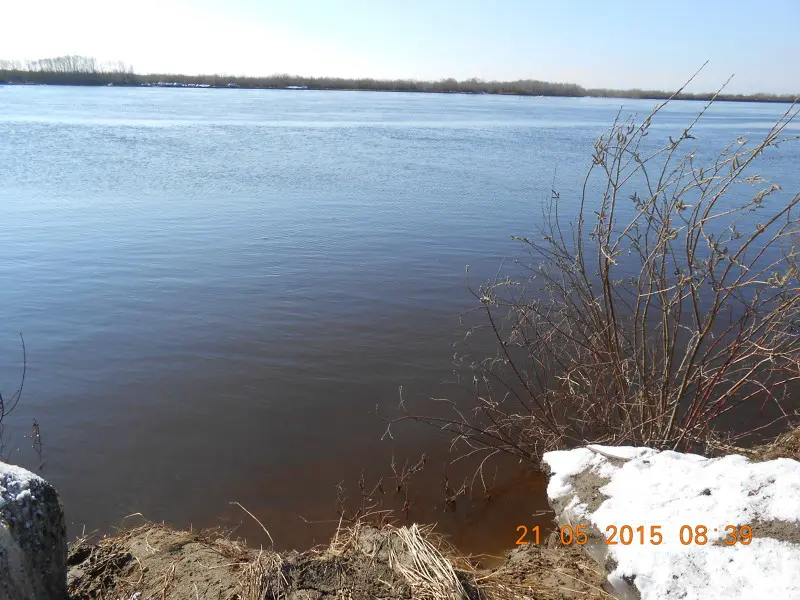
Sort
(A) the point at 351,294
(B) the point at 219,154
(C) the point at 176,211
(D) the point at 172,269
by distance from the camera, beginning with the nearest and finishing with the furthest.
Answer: (A) the point at 351,294, (D) the point at 172,269, (C) the point at 176,211, (B) the point at 219,154

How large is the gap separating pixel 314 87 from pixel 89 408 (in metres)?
92.0

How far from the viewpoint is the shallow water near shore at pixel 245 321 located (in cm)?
536

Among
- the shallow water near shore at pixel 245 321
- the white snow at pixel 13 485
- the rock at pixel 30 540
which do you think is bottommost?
the shallow water near shore at pixel 245 321

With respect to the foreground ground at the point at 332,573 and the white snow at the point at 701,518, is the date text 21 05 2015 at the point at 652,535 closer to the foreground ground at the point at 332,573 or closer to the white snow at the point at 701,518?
the white snow at the point at 701,518

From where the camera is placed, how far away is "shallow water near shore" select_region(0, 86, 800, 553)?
5.36 metres

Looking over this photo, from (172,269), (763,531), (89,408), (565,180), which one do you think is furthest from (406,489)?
(565,180)

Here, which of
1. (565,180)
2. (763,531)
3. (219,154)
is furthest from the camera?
(219,154)

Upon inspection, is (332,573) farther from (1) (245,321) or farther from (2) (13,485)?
(1) (245,321)

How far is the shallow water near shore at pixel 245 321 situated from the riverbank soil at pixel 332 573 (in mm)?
A: 1205

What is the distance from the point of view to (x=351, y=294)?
9625 millimetres

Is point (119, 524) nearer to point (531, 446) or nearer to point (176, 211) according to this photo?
point (531, 446)

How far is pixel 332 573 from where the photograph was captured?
3.18m

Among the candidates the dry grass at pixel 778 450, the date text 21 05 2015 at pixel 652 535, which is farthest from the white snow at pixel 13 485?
the dry grass at pixel 778 450

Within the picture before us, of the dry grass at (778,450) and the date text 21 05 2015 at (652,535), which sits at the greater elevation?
the date text 21 05 2015 at (652,535)
